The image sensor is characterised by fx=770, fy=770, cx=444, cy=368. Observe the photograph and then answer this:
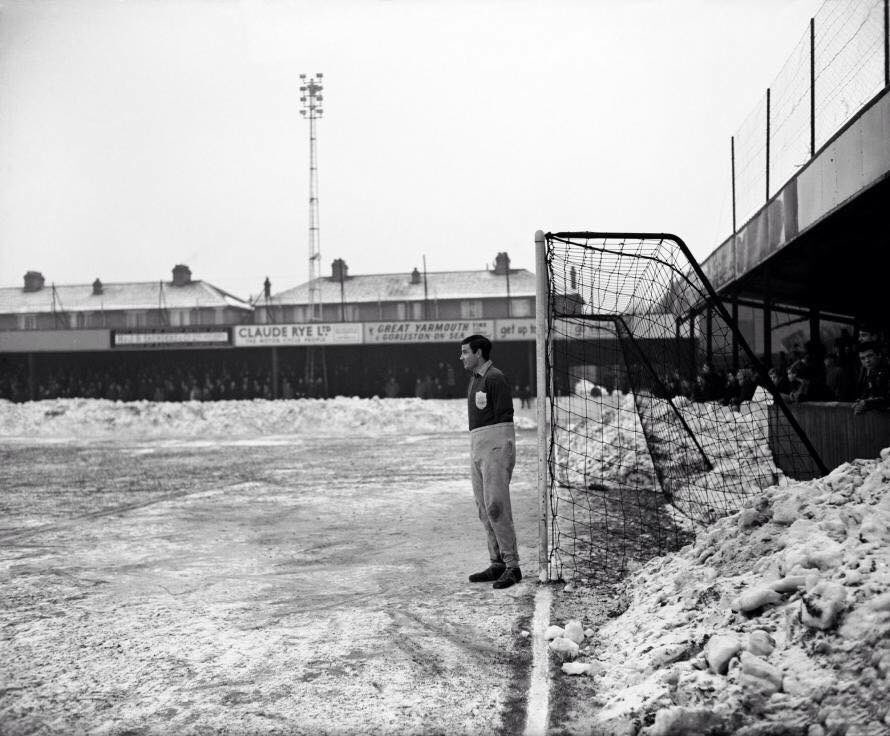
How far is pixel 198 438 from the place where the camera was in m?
24.8

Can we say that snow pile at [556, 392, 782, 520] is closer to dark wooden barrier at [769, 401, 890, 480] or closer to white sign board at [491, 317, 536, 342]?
dark wooden barrier at [769, 401, 890, 480]

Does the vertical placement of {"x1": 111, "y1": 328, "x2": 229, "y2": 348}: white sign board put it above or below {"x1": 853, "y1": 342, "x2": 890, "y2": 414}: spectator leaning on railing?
above

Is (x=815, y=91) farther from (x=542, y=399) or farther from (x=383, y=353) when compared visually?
(x=383, y=353)

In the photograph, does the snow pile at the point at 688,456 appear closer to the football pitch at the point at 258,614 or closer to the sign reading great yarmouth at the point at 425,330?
the football pitch at the point at 258,614

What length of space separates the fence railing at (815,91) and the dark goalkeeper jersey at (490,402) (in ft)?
15.2

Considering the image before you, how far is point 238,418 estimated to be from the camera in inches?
1126

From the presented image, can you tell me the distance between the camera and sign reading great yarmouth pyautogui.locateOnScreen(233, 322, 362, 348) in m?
33.3

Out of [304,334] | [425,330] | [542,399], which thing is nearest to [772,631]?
[542,399]

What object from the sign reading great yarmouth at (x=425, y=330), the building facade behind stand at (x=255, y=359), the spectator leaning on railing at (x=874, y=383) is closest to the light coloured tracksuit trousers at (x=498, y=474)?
the spectator leaning on railing at (x=874, y=383)

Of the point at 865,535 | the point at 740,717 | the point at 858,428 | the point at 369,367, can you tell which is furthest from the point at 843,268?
the point at 369,367

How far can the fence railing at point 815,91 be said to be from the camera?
25.2ft

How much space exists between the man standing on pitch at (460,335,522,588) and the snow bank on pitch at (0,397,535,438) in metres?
19.8

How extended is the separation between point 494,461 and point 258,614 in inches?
80.6

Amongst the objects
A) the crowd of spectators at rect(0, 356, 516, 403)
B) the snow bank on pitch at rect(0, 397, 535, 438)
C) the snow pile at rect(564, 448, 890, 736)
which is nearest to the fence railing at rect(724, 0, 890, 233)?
the snow pile at rect(564, 448, 890, 736)
